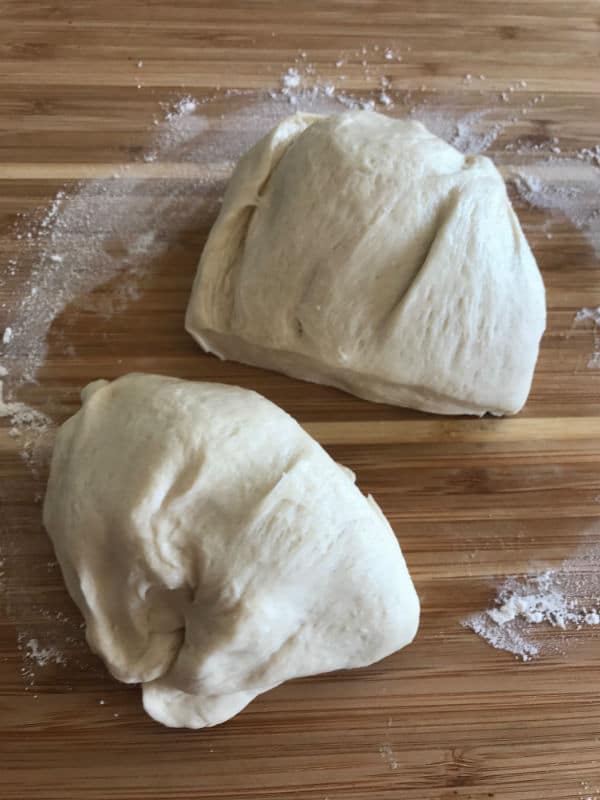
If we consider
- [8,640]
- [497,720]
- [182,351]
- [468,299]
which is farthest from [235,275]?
[497,720]

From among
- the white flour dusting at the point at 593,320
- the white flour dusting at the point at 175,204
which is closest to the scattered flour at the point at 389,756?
the white flour dusting at the point at 175,204

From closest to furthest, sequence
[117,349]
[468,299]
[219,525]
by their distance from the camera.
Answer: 1. [219,525]
2. [468,299]
3. [117,349]

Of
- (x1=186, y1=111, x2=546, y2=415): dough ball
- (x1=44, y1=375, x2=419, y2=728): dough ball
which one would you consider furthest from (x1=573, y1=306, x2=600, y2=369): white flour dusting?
(x1=44, y1=375, x2=419, y2=728): dough ball

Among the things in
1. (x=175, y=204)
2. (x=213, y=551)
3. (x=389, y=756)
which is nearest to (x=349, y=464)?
(x=213, y=551)

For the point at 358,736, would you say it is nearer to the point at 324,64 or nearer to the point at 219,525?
the point at 219,525

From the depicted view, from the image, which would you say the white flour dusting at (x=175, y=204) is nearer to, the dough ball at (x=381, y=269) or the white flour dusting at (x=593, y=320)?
the white flour dusting at (x=593, y=320)

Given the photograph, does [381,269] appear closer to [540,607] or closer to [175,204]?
[175,204]
